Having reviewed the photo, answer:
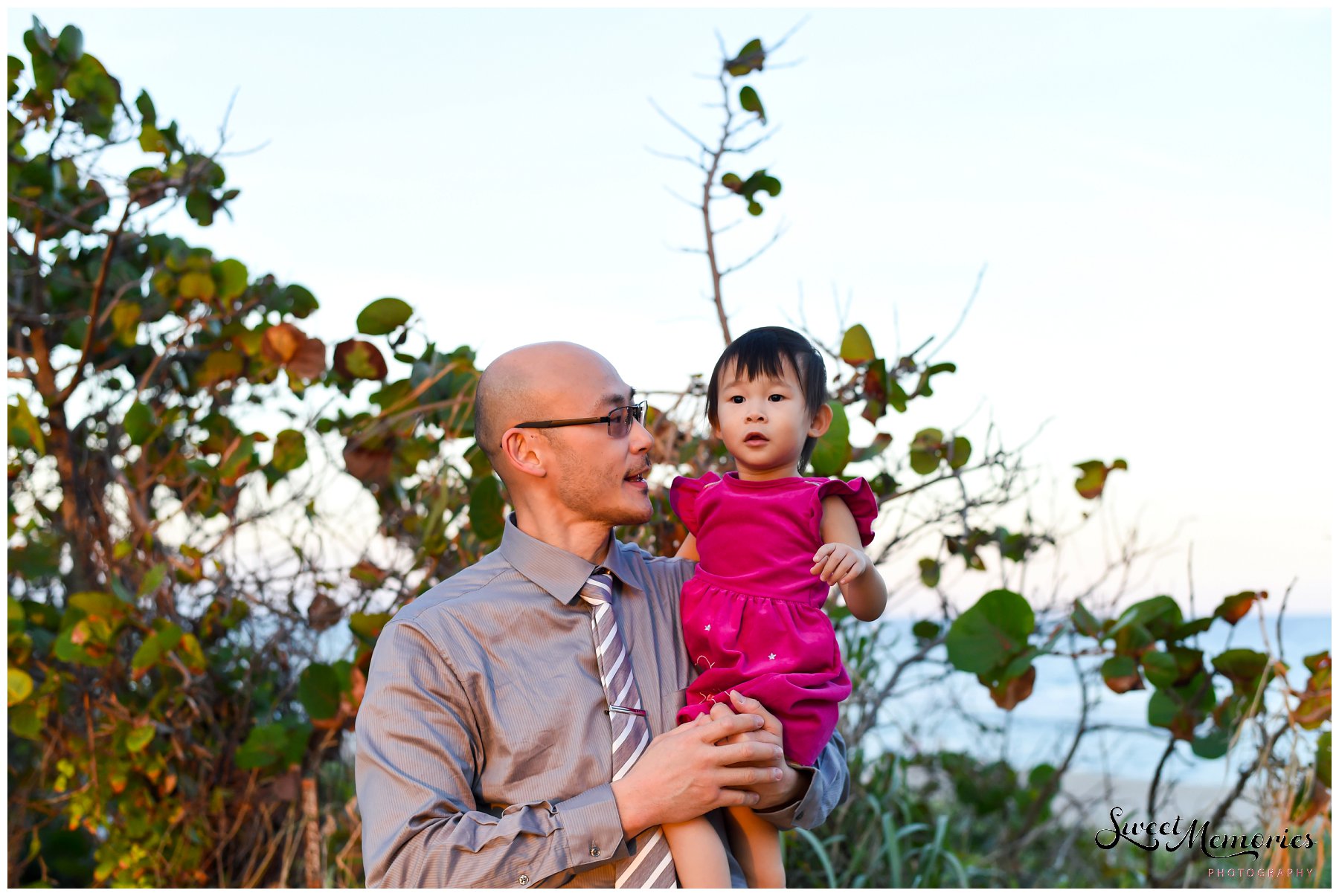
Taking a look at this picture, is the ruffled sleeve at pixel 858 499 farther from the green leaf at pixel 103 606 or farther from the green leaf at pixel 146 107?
the green leaf at pixel 146 107

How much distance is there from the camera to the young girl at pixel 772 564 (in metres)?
1.93

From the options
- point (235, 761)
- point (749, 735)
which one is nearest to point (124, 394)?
point (235, 761)

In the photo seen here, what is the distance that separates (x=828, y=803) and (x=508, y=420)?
37.4 inches

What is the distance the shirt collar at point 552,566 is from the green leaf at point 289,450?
1492 millimetres

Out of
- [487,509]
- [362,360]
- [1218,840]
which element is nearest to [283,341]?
[362,360]

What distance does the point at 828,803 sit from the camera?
205 centimetres

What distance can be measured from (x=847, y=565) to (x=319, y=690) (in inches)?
77.7

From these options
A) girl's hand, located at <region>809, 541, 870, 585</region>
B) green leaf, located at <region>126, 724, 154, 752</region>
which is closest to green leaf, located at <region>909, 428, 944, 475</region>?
girl's hand, located at <region>809, 541, 870, 585</region>

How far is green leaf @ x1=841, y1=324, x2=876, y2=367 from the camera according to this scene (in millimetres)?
2830

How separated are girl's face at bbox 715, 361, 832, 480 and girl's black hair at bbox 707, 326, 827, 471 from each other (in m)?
0.01

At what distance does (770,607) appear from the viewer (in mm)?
1981

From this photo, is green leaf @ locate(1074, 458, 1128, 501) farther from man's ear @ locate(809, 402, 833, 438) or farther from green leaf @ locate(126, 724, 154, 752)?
green leaf @ locate(126, 724, 154, 752)

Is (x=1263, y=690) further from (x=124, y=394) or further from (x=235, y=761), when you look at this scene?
(x=124, y=394)

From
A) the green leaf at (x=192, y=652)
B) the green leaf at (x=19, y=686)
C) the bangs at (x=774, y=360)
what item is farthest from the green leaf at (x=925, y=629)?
the green leaf at (x=19, y=686)
